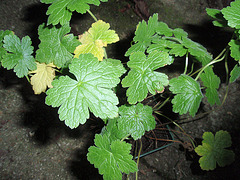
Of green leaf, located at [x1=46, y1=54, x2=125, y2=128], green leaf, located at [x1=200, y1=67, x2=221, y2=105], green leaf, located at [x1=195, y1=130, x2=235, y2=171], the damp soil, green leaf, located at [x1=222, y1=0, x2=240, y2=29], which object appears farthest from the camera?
the damp soil

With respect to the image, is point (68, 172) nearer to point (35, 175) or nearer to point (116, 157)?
point (35, 175)

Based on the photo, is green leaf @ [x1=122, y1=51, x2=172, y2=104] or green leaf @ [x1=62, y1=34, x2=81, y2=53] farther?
green leaf @ [x1=62, y1=34, x2=81, y2=53]

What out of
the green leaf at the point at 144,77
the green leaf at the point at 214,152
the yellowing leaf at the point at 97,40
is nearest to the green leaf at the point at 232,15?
the green leaf at the point at 144,77

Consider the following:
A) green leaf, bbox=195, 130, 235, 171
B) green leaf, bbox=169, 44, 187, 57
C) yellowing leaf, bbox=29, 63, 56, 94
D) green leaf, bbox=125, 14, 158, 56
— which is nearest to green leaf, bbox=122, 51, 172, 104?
green leaf, bbox=169, 44, 187, 57

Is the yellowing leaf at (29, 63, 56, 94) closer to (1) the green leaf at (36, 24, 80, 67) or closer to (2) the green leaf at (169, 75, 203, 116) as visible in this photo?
(1) the green leaf at (36, 24, 80, 67)

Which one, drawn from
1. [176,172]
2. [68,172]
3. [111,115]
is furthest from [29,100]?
[176,172]

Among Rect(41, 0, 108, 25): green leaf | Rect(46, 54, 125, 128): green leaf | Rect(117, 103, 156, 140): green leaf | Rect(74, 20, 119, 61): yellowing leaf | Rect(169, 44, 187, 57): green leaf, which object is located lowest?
Rect(117, 103, 156, 140): green leaf

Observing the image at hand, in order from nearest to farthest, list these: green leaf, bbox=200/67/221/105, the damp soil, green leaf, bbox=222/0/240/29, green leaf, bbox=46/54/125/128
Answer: green leaf, bbox=46/54/125/128, green leaf, bbox=222/0/240/29, green leaf, bbox=200/67/221/105, the damp soil
